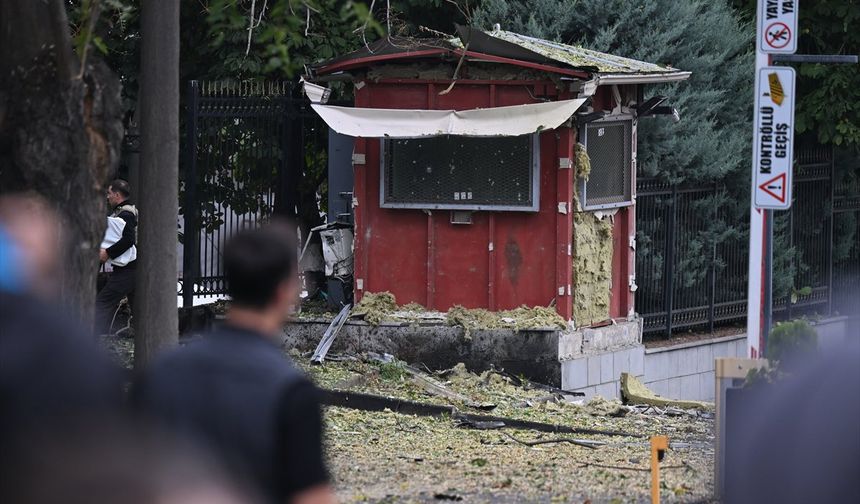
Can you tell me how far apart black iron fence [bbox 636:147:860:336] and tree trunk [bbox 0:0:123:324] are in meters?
10.5

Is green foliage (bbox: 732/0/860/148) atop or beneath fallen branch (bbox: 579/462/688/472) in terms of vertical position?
atop

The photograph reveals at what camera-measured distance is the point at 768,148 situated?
8383mm

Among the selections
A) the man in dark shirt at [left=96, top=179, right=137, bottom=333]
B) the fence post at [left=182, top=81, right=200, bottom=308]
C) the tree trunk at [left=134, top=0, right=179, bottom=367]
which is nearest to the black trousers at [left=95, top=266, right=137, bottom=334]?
the man in dark shirt at [left=96, top=179, right=137, bottom=333]

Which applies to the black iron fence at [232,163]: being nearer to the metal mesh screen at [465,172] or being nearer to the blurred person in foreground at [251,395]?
the metal mesh screen at [465,172]

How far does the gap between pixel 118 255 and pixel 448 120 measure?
11.1ft

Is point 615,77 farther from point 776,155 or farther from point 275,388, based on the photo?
point 275,388

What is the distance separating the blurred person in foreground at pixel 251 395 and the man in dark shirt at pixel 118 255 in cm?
901

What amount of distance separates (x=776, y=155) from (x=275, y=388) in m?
5.49

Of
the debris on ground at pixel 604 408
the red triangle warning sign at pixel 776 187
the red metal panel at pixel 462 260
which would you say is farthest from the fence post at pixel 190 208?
the red triangle warning sign at pixel 776 187

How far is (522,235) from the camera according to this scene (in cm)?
1334

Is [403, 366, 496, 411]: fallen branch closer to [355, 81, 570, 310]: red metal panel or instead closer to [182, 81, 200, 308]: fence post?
[355, 81, 570, 310]: red metal panel

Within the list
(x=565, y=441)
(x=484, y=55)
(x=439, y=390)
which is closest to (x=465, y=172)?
(x=484, y=55)

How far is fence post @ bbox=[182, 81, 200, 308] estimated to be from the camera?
13.9m

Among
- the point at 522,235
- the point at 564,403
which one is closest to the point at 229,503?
the point at 564,403
